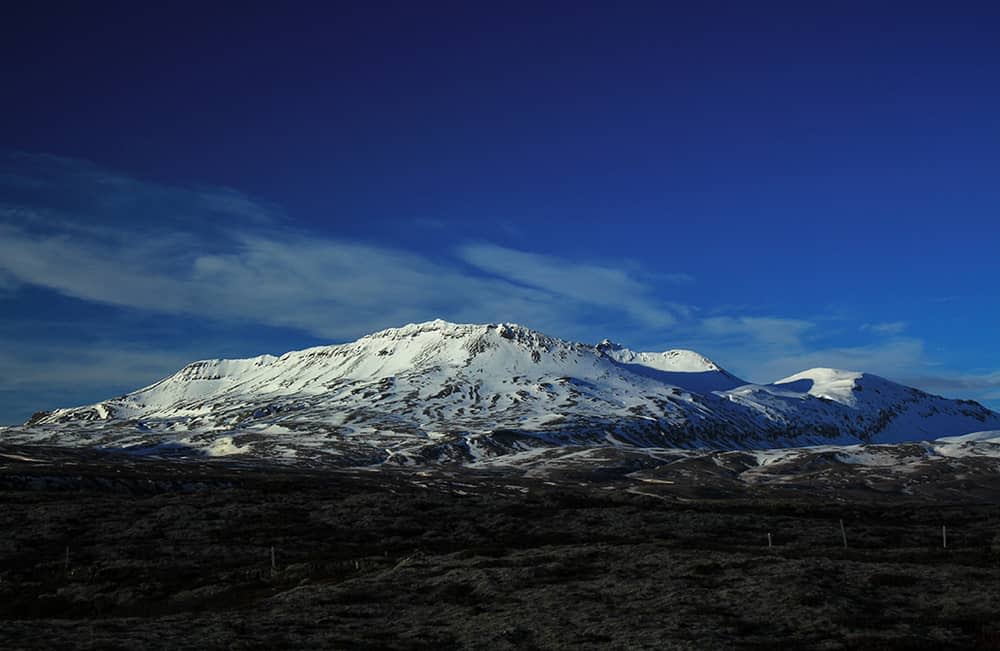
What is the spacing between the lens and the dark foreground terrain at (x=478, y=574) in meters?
36.5

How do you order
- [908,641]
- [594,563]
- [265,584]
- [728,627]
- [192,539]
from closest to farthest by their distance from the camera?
[908,641] < [728,627] < [594,563] < [265,584] < [192,539]

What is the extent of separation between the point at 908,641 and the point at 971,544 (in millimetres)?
53098

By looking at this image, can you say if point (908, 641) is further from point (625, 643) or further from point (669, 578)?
point (669, 578)

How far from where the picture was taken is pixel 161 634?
37719 mm

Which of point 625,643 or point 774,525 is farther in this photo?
point 774,525

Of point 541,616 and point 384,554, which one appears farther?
point 384,554

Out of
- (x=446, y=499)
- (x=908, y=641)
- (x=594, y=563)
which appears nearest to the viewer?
(x=908, y=641)

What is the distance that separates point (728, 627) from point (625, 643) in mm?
5389

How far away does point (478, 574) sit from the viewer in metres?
54.4

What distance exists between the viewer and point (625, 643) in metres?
34.1

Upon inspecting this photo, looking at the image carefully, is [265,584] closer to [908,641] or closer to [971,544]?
[908,641]

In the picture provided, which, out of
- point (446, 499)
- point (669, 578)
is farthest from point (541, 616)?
point (446, 499)

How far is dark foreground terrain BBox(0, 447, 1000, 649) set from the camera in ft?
120

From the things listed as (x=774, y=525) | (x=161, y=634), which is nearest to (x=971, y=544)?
(x=774, y=525)
